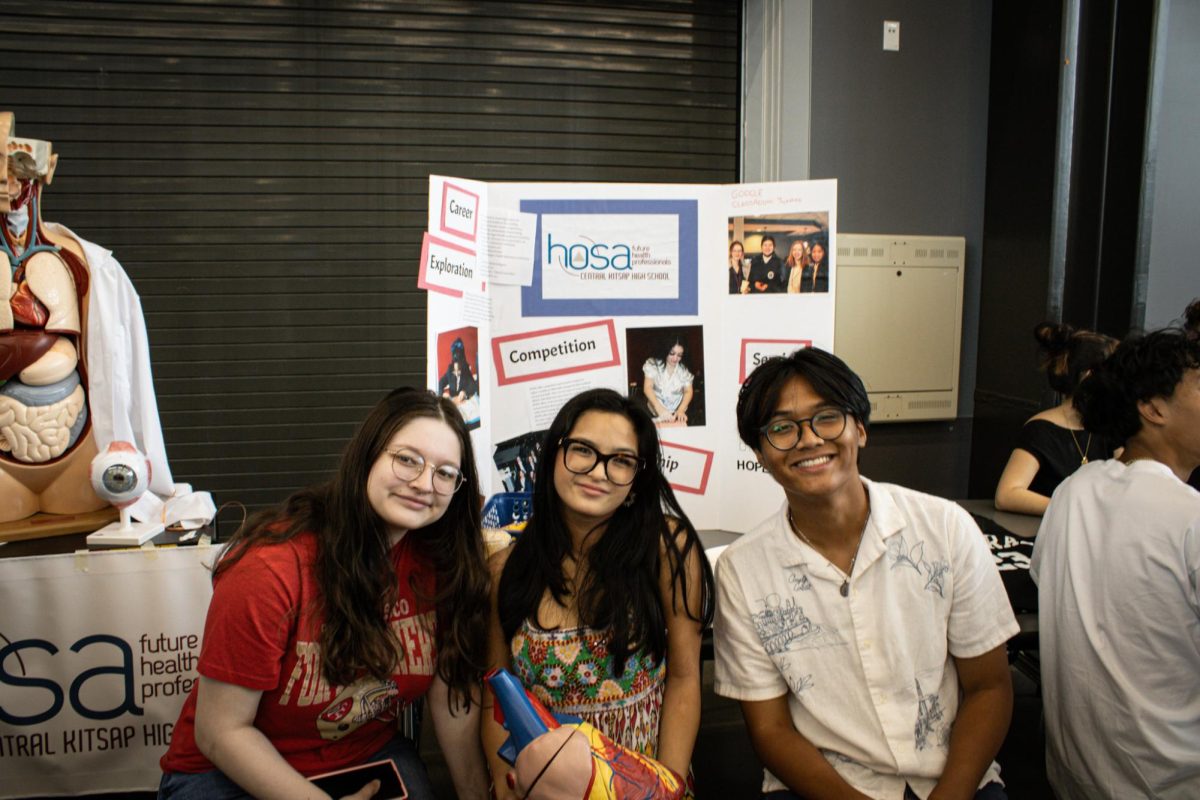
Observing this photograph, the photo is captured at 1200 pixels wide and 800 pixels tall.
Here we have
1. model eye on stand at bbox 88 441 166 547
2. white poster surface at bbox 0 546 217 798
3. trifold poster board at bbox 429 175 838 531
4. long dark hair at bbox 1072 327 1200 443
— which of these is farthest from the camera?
trifold poster board at bbox 429 175 838 531

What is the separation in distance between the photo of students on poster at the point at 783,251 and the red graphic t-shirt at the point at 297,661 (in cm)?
143

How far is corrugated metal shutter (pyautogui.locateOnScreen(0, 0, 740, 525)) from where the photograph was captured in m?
3.49

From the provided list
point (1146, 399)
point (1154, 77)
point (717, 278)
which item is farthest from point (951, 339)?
point (1146, 399)

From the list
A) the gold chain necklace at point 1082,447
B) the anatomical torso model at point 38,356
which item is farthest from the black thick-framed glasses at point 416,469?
the gold chain necklace at point 1082,447

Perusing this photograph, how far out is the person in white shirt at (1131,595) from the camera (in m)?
1.42

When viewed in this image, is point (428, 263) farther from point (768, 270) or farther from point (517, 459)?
point (768, 270)

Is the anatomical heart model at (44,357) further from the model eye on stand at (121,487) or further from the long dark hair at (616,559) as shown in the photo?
the long dark hair at (616,559)

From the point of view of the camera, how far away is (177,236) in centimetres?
357

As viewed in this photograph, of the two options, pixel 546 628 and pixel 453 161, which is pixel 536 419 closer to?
pixel 546 628

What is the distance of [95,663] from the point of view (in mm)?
2082

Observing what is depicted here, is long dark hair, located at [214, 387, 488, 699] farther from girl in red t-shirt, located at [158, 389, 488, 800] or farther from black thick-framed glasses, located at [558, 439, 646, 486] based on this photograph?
black thick-framed glasses, located at [558, 439, 646, 486]

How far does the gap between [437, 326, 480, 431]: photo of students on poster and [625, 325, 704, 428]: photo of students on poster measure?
47cm

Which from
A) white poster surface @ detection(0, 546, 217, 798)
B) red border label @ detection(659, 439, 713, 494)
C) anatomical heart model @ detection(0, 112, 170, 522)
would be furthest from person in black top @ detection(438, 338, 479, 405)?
anatomical heart model @ detection(0, 112, 170, 522)

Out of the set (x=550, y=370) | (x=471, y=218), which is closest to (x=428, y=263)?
(x=471, y=218)
